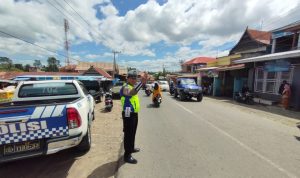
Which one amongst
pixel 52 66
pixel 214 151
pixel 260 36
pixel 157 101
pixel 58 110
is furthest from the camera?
pixel 52 66

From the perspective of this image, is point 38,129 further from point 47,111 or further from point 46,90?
point 46,90

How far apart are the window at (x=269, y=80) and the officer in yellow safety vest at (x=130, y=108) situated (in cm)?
1364

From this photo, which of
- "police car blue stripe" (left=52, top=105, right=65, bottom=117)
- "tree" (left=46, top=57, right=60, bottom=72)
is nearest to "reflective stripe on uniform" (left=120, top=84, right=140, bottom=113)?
"police car blue stripe" (left=52, top=105, right=65, bottom=117)

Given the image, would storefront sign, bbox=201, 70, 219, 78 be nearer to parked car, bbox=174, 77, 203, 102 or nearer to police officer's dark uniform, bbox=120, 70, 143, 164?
parked car, bbox=174, 77, 203, 102

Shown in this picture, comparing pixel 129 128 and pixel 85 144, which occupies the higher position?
pixel 129 128

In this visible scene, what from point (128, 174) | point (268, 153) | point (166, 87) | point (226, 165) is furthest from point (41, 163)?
point (166, 87)

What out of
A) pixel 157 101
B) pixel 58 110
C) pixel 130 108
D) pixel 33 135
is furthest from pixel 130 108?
pixel 157 101

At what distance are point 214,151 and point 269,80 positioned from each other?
13540 millimetres

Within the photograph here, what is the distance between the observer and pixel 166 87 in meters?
29.4

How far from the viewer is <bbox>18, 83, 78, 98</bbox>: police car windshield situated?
5164 millimetres

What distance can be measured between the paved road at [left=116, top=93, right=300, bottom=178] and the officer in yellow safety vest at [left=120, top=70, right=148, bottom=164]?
1.34ft

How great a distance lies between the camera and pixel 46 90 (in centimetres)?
550

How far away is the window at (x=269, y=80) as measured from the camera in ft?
44.3

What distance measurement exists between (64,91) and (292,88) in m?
14.3
